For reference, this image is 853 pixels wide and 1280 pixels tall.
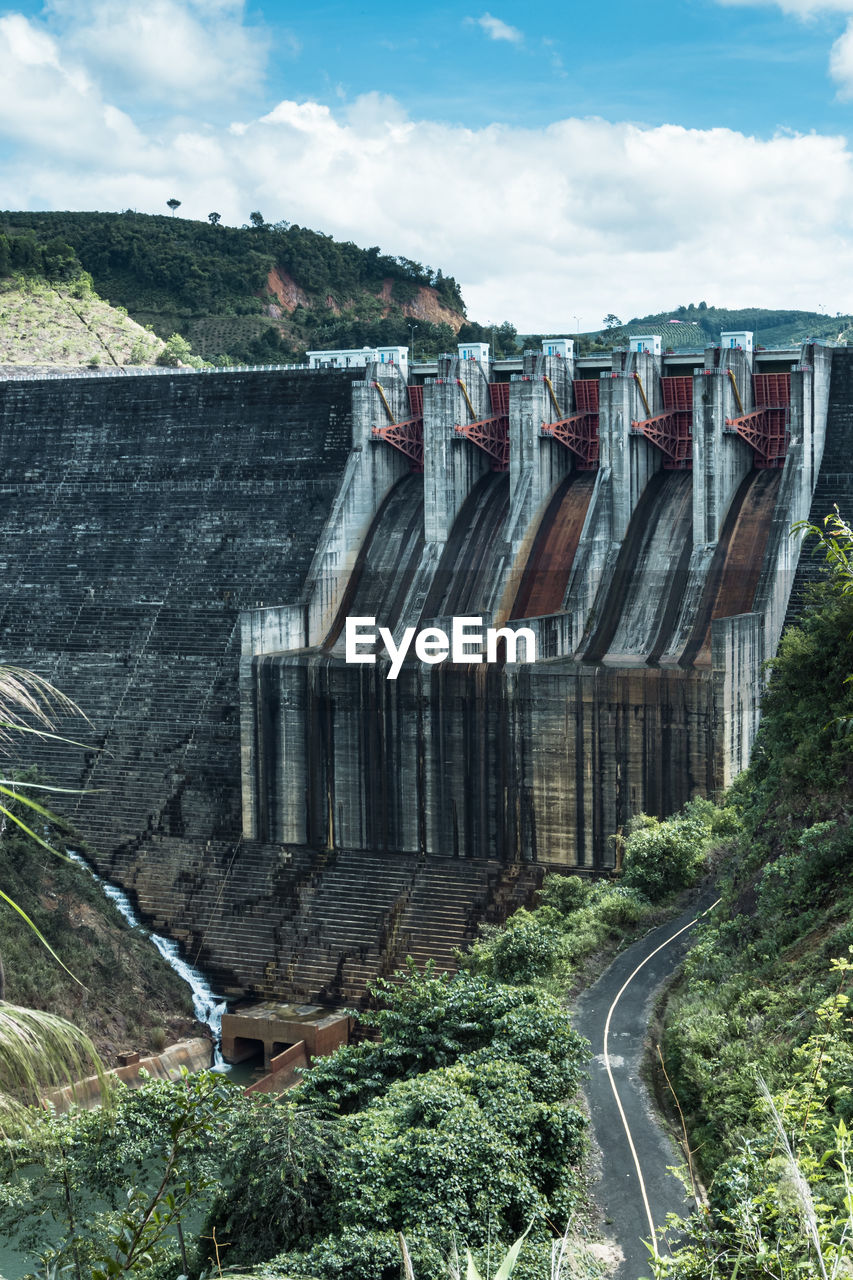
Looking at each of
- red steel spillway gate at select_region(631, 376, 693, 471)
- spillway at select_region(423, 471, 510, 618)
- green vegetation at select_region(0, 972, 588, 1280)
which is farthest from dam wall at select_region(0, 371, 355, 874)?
green vegetation at select_region(0, 972, 588, 1280)

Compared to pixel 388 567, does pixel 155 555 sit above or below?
above

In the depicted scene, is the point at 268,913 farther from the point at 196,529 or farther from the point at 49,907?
the point at 196,529

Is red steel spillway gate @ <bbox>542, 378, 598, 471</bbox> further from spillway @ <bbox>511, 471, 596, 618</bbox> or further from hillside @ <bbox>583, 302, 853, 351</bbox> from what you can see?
hillside @ <bbox>583, 302, 853, 351</bbox>

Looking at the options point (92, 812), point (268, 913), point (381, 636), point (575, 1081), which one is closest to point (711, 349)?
point (381, 636)

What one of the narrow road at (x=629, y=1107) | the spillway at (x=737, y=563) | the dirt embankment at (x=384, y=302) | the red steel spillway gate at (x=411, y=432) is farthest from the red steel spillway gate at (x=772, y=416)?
the dirt embankment at (x=384, y=302)

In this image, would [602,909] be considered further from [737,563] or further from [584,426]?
[584,426]

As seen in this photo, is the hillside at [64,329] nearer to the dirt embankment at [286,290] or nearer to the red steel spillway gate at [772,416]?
the dirt embankment at [286,290]

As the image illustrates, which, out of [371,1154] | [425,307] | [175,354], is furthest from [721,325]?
[371,1154]
